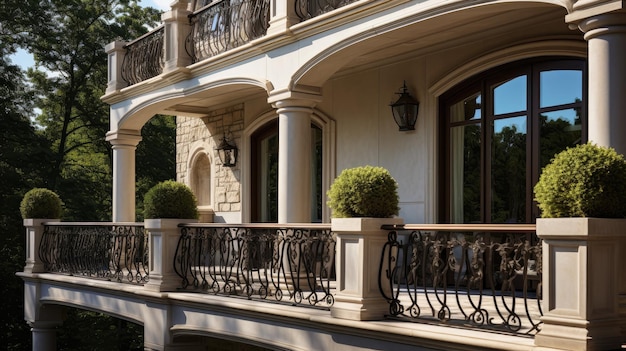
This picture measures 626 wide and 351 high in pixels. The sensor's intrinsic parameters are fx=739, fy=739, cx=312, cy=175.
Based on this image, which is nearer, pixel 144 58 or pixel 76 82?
pixel 144 58

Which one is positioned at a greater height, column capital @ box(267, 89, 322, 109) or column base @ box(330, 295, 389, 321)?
column capital @ box(267, 89, 322, 109)

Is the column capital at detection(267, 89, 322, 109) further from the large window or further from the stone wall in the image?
the stone wall

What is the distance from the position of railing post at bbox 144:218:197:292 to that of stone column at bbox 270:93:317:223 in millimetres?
1435

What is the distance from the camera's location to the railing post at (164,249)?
10367 mm

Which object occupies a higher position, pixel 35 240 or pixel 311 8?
pixel 311 8

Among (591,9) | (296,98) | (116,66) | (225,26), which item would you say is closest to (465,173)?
(296,98)

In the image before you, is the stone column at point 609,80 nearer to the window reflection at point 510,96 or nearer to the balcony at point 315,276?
the balcony at point 315,276

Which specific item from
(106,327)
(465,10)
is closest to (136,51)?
(465,10)

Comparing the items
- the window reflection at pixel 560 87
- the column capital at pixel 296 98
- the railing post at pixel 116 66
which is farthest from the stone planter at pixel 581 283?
the railing post at pixel 116 66

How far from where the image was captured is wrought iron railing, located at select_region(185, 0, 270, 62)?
37.3ft

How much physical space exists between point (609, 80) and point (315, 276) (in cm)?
368

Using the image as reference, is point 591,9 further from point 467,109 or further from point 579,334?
point 467,109

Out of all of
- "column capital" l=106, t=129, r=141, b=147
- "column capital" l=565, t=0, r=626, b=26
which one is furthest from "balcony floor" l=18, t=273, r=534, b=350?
"column capital" l=106, t=129, r=141, b=147

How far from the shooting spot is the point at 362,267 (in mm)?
7242
